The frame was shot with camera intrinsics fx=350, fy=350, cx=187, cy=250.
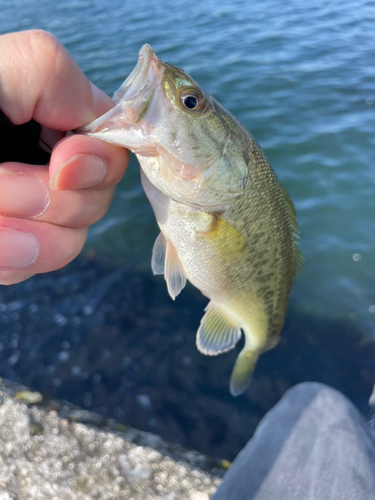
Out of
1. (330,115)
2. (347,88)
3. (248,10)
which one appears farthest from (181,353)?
(248,10)

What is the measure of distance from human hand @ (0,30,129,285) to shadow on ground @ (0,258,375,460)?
7.17 ft

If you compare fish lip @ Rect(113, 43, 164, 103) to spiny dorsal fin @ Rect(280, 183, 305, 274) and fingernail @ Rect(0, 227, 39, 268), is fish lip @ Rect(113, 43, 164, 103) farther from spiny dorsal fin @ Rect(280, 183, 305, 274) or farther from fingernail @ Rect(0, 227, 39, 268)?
spiny dorsal fin @ Rect(280, 183, 305, 274)

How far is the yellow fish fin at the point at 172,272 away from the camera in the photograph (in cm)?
222

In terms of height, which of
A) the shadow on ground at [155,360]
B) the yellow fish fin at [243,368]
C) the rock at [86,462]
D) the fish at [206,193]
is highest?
the fish at [206,193]

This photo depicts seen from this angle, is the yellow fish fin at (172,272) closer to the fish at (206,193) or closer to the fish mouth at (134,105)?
the fish at (206,193)

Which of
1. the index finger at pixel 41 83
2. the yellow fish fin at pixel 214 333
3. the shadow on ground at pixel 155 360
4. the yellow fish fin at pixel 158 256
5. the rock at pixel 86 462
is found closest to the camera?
the index finger at pixel 41 83

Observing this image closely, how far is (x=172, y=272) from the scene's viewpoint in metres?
2.24

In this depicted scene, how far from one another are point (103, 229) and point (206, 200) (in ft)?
11.2

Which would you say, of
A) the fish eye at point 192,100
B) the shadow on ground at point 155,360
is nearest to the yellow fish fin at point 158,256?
the fish eye at point 192,100

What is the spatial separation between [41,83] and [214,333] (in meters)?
2.03

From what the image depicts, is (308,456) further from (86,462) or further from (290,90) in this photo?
(290,90)

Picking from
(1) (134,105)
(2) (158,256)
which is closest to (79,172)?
(1) (134,105)

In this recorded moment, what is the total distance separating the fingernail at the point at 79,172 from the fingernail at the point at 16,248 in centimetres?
27

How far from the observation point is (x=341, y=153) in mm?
5539
